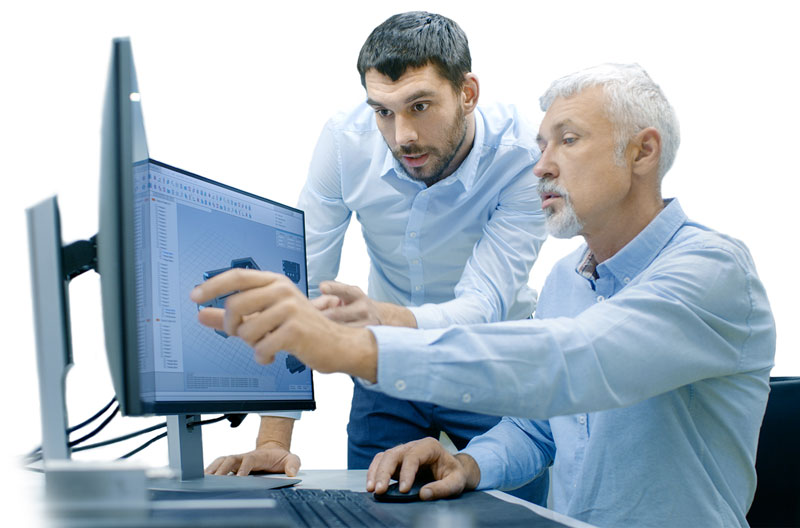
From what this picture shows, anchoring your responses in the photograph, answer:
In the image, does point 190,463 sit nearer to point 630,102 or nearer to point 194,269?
point 194,269

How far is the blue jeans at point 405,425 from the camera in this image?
190cm

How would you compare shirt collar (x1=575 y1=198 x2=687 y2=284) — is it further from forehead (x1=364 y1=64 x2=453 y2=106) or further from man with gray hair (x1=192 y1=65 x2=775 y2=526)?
forehead (x1=364 y1=64 x2=453 y2=106)

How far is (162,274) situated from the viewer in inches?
47.6

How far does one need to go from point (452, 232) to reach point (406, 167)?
0.74 ft

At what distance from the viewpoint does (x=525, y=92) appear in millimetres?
2949

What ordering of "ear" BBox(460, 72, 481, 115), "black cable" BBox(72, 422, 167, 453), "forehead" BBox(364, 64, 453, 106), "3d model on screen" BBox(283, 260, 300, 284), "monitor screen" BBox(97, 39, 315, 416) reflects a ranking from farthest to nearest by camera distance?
"ear" BBox(460, 72, 481, 115) < "forehead" BBox(364, 64, 453, 106) < "3d model on screen" BBox(283, 260, 300, 284) < "black cable" BBox(72, 422, 167, 453) < "monitor screen" BBox(97, 39, 315, 416)

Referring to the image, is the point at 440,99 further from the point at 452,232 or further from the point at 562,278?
the point at 562,278

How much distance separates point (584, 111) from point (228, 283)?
2.75 feet

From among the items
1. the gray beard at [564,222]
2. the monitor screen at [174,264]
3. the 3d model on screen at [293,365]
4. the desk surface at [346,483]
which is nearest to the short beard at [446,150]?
the monitor screen at [174,264]

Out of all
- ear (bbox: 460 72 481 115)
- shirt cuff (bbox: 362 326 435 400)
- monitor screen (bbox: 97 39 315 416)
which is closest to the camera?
monitor screen (bbox: 97 39 315 416)

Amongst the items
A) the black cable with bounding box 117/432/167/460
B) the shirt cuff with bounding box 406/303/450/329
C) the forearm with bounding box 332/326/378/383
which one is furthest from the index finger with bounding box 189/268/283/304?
the black cable with bounding box 117/432/167/460

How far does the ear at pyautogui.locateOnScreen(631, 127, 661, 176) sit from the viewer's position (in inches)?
54.8

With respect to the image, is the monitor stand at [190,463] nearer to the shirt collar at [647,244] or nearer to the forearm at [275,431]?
the forearm at [275,431]

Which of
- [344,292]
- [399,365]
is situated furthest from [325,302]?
[399,365]
